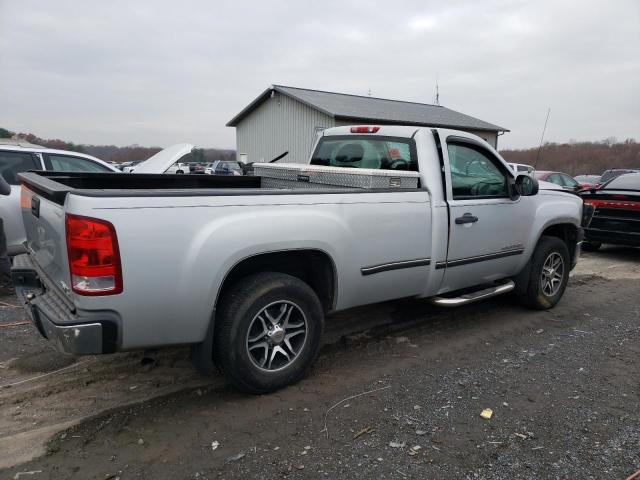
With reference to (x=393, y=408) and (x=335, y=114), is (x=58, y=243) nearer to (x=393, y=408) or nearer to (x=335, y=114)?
(x=393, y=408)

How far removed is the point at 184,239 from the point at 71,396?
60.1 inches

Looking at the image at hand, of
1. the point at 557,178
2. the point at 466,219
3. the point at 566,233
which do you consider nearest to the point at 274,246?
the point at 466,219

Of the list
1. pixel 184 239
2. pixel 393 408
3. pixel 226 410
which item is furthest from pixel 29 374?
pixel 393 408

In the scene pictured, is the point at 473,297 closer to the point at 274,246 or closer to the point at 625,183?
the point at 274,246

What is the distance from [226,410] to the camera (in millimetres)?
3105

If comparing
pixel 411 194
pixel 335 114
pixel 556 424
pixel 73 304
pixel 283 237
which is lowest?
pixel 556 424

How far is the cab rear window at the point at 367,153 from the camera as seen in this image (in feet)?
13.8

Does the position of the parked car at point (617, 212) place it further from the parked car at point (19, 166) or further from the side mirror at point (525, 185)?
the parked car at point (19, 166)

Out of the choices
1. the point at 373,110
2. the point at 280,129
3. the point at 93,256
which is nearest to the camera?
the point at 93,256

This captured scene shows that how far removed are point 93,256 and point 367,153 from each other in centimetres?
285

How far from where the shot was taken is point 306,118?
22.3 meters

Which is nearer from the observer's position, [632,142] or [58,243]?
[58,243]

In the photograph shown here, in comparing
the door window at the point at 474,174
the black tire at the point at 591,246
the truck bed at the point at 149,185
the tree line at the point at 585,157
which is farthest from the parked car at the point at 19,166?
the tree line at the point at 585,157

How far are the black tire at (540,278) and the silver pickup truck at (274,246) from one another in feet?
0.07
